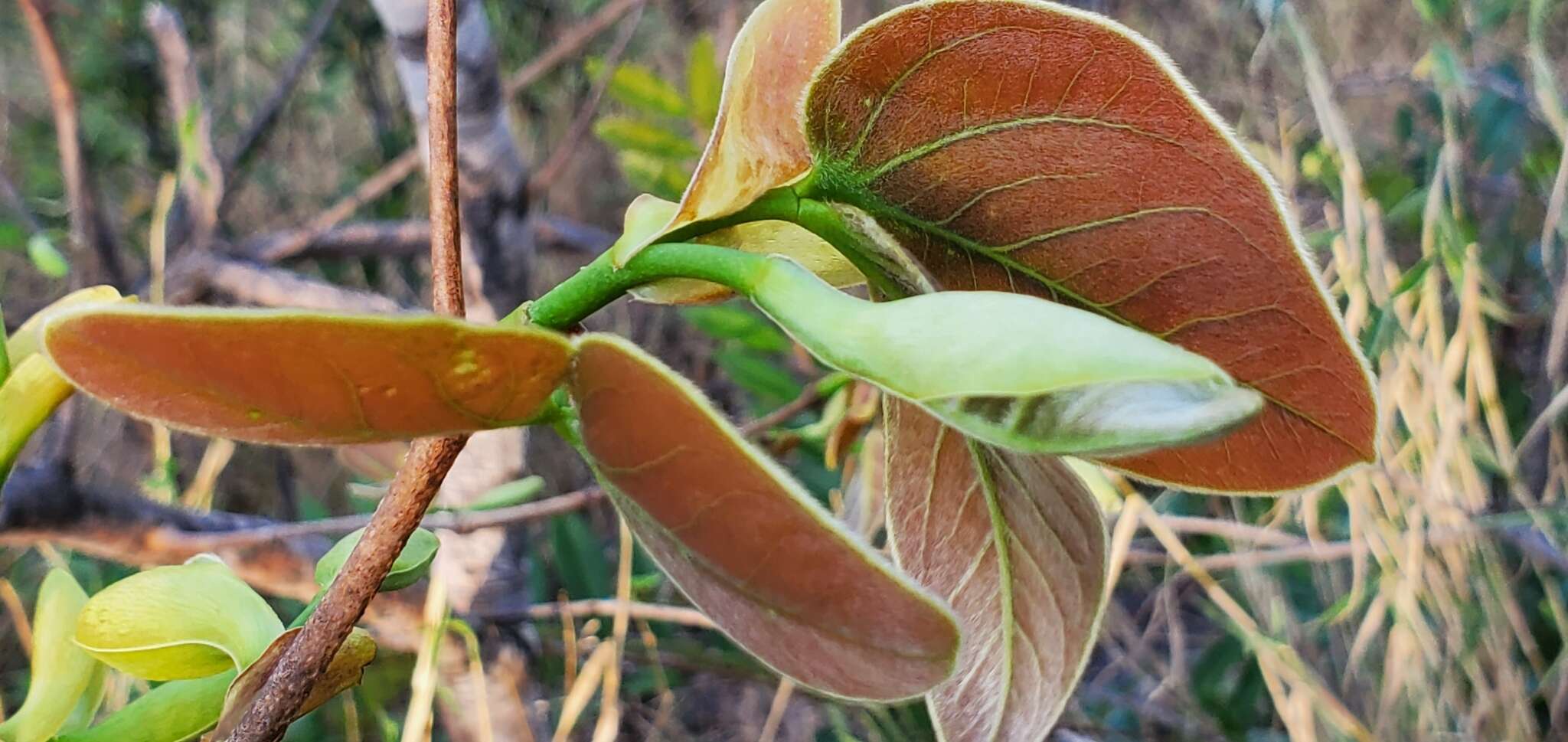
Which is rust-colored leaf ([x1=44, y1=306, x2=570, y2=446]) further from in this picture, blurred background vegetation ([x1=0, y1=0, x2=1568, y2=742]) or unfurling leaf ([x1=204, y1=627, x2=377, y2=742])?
blurred background vegetation ([x1=0, y1=0, x2=1568, y2=742])

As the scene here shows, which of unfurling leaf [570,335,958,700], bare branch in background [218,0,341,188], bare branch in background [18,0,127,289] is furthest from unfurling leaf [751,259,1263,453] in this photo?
bare branch in background [218,0,341,188]

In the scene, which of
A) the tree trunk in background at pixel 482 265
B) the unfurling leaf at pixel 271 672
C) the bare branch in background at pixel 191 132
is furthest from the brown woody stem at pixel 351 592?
the bare branch in background at pixel 191 132

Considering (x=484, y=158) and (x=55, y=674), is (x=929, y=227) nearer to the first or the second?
(x=55, y=674)

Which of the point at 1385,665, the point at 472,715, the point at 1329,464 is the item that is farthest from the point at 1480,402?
the point at 472,715

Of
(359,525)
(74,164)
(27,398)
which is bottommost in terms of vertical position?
(359,525)

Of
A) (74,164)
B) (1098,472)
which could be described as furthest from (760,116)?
(74,164)

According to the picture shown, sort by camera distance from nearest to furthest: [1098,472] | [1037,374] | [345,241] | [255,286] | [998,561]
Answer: [1037,374], [998,561], [1098,472], [255,286], [345,241]

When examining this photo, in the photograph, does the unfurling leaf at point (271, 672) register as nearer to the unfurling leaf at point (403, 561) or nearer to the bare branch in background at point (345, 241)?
the unfurling leaf at point (403, 561)
